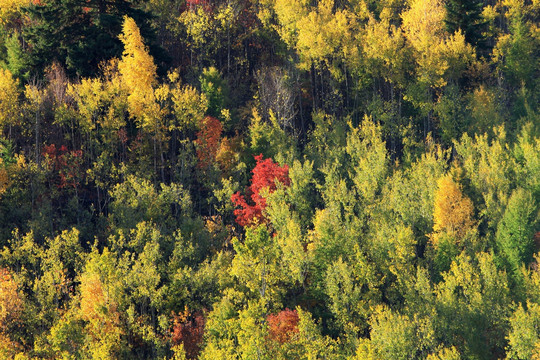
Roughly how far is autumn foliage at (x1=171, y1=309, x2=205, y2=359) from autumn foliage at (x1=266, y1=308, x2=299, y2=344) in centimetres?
503

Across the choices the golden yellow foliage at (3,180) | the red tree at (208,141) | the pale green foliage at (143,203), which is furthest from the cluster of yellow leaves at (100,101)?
the golden yellow foliage at (3,180)

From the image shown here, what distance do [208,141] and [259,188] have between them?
22.3 ft

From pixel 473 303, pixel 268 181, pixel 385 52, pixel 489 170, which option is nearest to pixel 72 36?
pixel 268 181

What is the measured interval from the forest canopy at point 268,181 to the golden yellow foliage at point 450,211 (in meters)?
0.20

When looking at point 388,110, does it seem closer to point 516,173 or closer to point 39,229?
point 516,173

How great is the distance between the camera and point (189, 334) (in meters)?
56.6

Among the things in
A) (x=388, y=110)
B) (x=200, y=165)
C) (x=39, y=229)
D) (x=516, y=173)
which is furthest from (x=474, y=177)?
(x=39, y=229)

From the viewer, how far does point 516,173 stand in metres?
74.1

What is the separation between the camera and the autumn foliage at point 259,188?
67.1 m

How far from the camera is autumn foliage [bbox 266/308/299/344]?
187ft

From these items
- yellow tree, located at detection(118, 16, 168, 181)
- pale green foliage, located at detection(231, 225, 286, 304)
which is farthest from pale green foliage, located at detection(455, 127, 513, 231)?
yellow tree, located at detection(118, 16, 168, 181)

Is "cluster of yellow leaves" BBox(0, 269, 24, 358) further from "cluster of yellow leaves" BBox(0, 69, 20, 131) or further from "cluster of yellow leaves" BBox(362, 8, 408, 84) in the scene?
"cluster of yellow leaves" BBox(362, 8, 408, 84)

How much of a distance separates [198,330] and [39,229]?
15813 millimetres

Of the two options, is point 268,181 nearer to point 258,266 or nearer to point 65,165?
point 258,266
